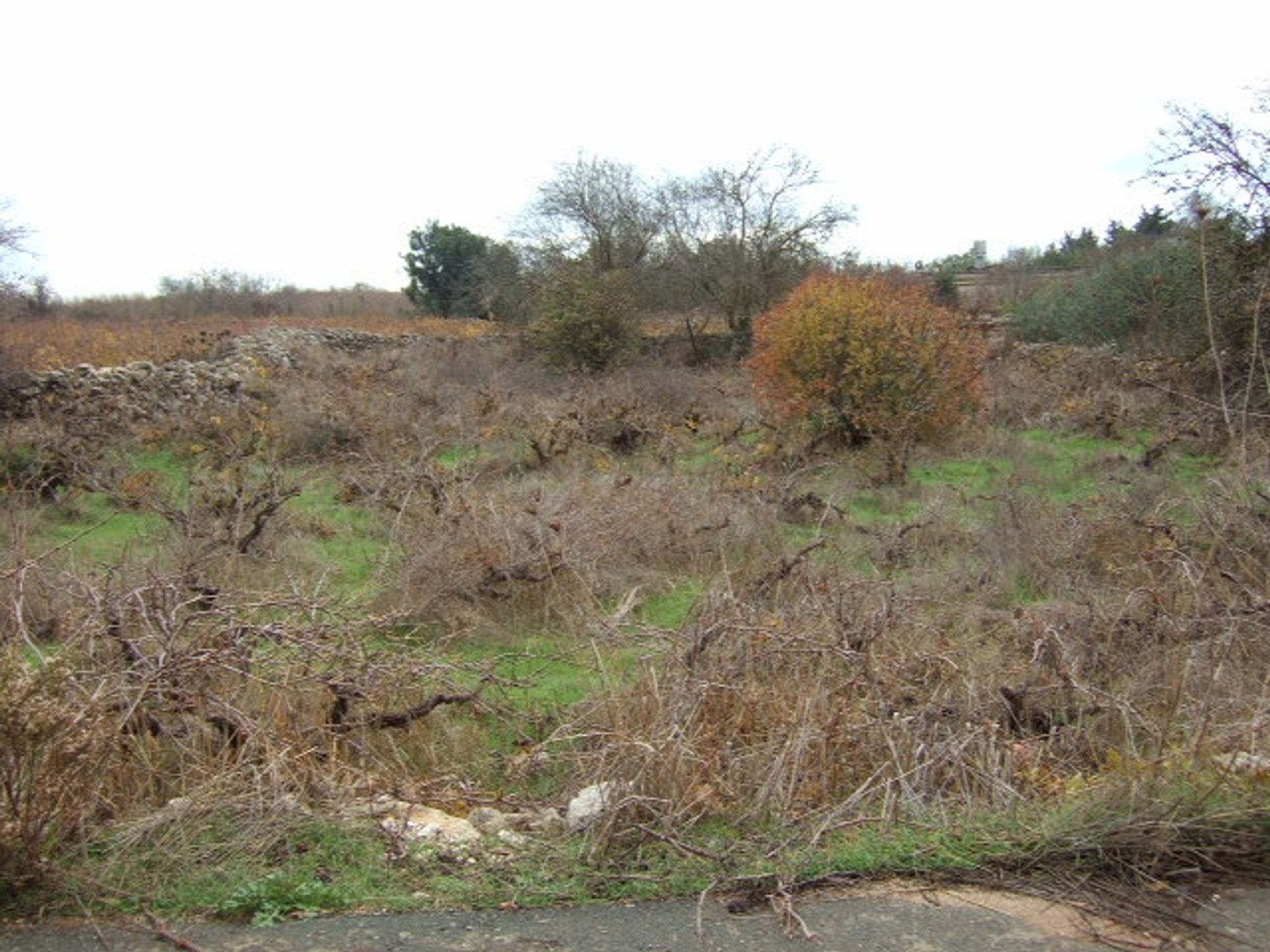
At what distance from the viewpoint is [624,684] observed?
5.61m

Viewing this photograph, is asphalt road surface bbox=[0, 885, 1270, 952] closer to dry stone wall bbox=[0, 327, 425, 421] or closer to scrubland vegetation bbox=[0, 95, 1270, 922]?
scrubland vegetation bbox=[0, 95, 1270, 922]

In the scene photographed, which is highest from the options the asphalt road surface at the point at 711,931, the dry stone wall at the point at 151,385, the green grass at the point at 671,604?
the dry stone wall at the point at 151,385

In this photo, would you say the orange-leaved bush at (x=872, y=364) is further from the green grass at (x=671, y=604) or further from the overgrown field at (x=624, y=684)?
the green grass at (x=671, y=604)

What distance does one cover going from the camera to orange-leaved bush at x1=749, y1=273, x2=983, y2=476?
49.1 feet

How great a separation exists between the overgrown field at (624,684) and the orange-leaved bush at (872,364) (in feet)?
9.96

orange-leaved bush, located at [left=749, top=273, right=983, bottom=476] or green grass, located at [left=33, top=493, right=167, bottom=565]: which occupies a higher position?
orange-leaved bush, located at [left=749, top=273, right=983, bottom=476]

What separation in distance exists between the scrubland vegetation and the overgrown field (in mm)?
22

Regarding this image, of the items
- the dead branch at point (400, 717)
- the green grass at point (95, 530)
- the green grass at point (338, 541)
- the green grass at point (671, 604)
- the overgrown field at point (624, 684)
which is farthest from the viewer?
the green grass at point (95, 530)

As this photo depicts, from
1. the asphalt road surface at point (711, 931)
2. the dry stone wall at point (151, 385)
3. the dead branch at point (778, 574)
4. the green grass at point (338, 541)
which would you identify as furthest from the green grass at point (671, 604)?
the dry stone wall at point (151, 385)

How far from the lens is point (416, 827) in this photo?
12.8ft

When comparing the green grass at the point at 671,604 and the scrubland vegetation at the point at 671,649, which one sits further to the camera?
the green grass at the point at 671,604

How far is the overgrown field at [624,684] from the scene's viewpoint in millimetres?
3320

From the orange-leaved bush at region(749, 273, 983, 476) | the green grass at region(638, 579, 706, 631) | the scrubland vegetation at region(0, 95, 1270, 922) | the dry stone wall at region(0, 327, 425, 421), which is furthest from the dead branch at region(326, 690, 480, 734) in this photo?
the dry stone wall at region(0, 327, 425, 421)

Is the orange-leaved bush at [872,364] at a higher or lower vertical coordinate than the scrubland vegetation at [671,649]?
higher
